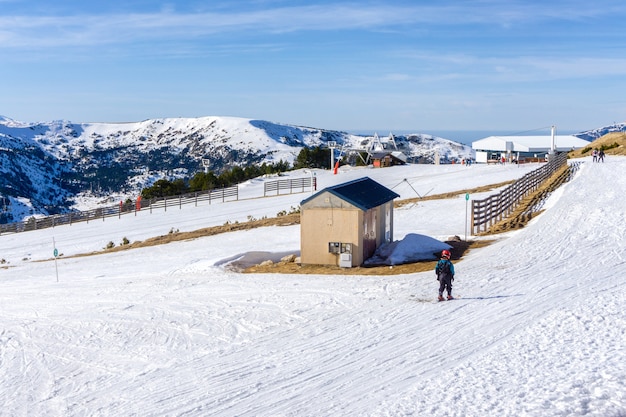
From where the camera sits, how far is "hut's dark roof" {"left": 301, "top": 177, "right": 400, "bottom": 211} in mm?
19938

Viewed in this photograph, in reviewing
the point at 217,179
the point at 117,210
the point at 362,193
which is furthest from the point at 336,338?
the point at 217,179

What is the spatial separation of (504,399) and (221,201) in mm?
46893

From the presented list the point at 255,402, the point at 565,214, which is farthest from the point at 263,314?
the point at 565,214

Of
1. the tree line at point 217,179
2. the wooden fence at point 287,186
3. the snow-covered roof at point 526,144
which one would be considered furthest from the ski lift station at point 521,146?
the wooden fence at point 287,186

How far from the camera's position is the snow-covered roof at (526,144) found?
3420 inches

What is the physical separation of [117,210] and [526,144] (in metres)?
60.5

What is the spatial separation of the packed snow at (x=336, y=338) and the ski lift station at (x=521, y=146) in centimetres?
6432

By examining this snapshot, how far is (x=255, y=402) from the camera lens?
31.5 feet

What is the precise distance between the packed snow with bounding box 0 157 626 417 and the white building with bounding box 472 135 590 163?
64.3 metres

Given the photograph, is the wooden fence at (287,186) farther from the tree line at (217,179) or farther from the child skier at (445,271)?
the child skier at (445,271)

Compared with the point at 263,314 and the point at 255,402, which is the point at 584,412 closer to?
the point at 255,402

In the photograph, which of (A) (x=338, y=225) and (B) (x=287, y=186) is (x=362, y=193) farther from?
(B) (x=287, y=186)

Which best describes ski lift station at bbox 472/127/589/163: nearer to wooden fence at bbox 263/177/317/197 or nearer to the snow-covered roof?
the snow-covered roof

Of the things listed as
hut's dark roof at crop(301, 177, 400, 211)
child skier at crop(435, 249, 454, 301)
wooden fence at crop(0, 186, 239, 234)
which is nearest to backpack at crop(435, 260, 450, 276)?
child skier at crop(435, 249, 454, 301)
